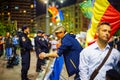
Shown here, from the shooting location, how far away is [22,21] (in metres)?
196

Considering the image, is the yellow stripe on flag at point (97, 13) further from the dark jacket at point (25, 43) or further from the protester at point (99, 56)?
the dark jacket at point (25, 43)

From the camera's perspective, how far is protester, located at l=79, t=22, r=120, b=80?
4492 mm

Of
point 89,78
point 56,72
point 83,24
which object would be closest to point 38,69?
point 56,72

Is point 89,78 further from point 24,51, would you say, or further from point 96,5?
point 24,51

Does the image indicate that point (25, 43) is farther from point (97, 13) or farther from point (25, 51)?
point (97, 13)

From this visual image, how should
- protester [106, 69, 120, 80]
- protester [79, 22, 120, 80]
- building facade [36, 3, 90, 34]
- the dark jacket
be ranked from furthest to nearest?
1. building facade [36, 3, 90, 34]
2. the dark jacket
3. protester [79, 22, 120, 80]
4. protester [106, 69, 120, 80]

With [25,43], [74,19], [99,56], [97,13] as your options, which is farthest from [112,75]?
[74,19]

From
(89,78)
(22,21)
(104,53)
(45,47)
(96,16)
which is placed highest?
(96,16)

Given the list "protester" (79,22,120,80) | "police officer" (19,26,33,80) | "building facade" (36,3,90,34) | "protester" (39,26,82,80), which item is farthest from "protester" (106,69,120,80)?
"building facade" (36,3,90,34)

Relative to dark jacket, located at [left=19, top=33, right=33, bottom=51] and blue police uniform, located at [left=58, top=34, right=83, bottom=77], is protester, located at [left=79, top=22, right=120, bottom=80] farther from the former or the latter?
dark jacket, located at [left=19, top=33, right=33, bottom=51]

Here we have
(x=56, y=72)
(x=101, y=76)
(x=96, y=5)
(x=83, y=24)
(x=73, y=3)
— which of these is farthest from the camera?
(x=73, y=3)

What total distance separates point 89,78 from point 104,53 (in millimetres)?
403

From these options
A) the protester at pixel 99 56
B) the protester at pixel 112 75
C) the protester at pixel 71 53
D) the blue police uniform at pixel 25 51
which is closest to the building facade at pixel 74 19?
the blue police uniform at pixel 25 51

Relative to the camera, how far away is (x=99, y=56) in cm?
454
